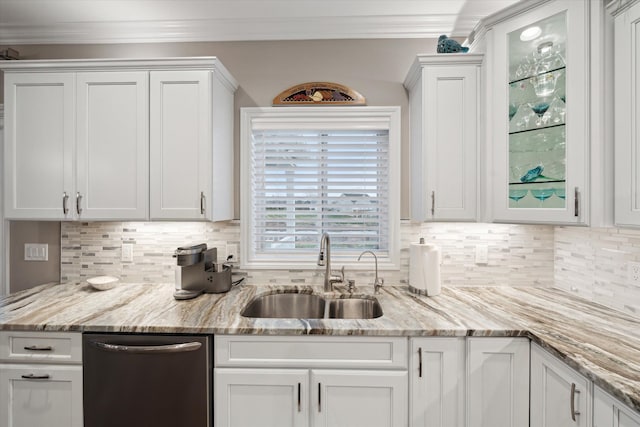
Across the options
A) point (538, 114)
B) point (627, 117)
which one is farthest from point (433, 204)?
point (627, 117)

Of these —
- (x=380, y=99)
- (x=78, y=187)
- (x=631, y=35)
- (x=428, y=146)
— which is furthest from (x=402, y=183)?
(x=78, y=187)

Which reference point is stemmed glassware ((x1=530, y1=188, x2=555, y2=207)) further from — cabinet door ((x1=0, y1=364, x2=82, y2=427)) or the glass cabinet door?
cabinet door ((x1=0, y1=364, x2=82, y2=427))

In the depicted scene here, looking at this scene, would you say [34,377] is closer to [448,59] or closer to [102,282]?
[102,282]

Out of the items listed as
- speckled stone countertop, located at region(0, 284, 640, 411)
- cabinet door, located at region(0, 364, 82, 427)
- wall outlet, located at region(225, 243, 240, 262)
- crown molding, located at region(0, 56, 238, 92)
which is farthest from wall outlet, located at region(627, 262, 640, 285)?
cabinet door, located at region(0, 364, 82, 427)

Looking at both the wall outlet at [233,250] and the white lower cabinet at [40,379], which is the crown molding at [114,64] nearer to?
the wall outlet at [233,250]

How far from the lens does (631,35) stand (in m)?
1.35

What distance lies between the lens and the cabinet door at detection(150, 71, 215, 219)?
1.91 meters

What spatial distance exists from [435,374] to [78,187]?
2189 mm

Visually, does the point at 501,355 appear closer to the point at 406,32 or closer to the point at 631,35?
the point at 631,35

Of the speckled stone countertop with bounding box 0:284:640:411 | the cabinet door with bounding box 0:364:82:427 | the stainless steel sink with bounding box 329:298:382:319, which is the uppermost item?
the speckled stone countertop with bounding box 0:284:640:411

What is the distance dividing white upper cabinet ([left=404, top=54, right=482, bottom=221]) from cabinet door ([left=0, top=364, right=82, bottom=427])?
2.00m

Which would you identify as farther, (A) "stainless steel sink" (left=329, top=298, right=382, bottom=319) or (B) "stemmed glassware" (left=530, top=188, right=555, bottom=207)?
(A) "stainless steel sink" (left=329, top=298, right=382, bottom=319)

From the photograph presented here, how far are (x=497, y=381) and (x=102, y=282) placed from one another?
227 centimetres

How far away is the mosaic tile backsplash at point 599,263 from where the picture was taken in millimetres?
1613
